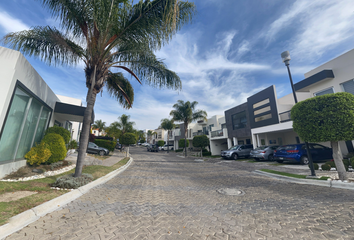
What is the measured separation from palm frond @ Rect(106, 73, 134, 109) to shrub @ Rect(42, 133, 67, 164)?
4010 mm

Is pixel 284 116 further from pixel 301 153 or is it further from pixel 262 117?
pixel 301 153

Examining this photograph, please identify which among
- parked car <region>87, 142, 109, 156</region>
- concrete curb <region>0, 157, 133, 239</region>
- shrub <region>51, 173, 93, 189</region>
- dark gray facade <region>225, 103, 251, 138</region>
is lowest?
concrete curb <region>0, 157, 133, 239</region>

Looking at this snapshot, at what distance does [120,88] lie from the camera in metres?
Answer: 9.41

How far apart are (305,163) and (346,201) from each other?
873cm

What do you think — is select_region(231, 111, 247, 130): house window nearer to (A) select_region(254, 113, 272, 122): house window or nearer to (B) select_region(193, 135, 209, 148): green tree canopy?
(A) select_region(254, 113, 272, 122): house window

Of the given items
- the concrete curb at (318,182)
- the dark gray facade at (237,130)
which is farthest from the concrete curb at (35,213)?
the dark gray facade at (237,130)

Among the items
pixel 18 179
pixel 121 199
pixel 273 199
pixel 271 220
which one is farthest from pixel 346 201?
pixel 18 179

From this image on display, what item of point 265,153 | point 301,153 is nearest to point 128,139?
point 265,153

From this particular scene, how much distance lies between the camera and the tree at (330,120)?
5867 millimetres

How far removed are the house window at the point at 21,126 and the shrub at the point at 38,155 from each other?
0.33 metres

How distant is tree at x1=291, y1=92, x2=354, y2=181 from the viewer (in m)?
5.87

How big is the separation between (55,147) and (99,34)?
597cm

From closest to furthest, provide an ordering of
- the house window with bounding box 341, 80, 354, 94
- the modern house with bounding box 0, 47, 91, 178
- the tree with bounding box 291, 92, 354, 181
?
the modern house with bounding box 0, 47, 91, 178
the tree with bounding box 291, 92, 354, 181
the house window with bounding box 341, 80, 354, 94

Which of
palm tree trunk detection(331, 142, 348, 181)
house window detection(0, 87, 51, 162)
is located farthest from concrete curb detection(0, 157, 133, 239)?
palm tree trunk detection(331, 142, 348, 181)
